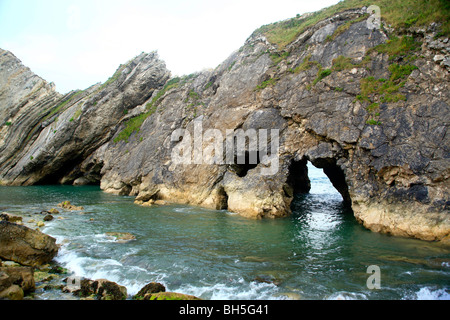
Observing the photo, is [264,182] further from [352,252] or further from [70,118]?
[70,118]

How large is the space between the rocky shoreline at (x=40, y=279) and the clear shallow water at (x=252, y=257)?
0.54 m

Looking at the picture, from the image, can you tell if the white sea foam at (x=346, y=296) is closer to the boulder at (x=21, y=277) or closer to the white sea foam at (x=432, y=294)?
the white sea foam at (x=432, y=294)

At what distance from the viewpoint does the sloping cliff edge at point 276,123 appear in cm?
1675

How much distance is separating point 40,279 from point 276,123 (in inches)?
844

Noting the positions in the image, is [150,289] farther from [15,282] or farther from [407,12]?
[407,12]

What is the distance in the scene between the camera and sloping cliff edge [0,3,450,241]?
16.8 metres

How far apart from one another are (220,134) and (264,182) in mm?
8788

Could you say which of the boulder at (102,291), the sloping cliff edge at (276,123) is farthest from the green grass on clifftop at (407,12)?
the boulder at (102,291)

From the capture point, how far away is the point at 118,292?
8570mm

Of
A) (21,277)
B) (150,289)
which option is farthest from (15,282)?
(150,289)

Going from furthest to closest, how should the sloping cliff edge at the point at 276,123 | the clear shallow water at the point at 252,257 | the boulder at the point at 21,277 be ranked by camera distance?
the sloping cliff edge at the point at 276,123
the clear shallow water at the point at 252,257
the boulder at the point at 21,277

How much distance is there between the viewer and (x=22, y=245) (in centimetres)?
1064
